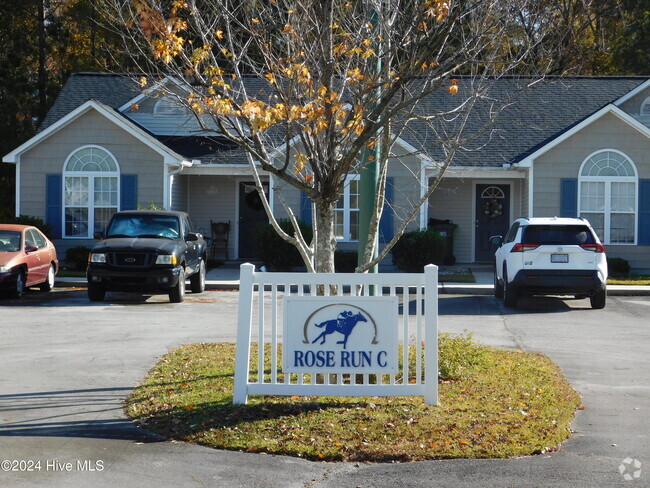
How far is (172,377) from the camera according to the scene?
9.45m

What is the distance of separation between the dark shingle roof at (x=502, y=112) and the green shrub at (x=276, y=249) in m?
2.22

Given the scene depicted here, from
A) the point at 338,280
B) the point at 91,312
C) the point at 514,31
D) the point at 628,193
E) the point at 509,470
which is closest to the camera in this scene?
the point at 509,470

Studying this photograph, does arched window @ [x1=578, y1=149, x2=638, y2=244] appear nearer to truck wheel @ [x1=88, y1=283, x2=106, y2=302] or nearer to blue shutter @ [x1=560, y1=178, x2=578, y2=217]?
blue shutter @ [x1=560, y1=178, x2=578, y2=217]

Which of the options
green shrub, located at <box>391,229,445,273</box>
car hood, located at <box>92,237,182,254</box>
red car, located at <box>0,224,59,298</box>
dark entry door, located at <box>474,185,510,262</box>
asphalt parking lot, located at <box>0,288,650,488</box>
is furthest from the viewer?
dark entry door, located at <box>474,185,510,262</box>

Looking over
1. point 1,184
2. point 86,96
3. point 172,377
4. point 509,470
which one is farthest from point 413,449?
point 1,184

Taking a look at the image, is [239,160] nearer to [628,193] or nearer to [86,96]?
[86,96]

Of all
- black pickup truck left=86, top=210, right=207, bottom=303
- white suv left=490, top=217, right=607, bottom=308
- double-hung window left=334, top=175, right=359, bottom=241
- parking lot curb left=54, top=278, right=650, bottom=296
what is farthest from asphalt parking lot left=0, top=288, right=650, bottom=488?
double-hung window left=334, top=175, right=359, bottom=241

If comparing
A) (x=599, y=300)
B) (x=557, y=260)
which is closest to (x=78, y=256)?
(x=557, y=260)

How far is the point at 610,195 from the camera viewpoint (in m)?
24.5

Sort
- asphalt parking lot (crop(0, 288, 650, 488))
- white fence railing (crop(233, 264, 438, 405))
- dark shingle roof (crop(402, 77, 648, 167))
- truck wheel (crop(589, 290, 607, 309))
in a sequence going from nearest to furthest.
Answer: asphalt parking lot (crop(0, 288, 650, 488)) → white fence railing (crop(233, 264, 438, 405)) → truck wheel (crop(589, 290, 607, 309)) → dark shingle roof (crop(402, 77, 648, 167))

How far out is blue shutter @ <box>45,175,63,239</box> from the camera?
81.9 feet

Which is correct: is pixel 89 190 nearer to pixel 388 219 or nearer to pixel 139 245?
pixel 388 219

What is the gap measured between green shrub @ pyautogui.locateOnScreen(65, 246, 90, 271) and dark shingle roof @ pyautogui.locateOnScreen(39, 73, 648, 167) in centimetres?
399

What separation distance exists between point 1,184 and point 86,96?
9647mm
